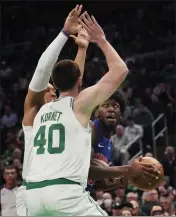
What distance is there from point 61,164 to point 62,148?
0.12 m

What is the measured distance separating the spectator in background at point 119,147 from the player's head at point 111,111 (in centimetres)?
789

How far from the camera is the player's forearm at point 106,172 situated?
505 centimetres

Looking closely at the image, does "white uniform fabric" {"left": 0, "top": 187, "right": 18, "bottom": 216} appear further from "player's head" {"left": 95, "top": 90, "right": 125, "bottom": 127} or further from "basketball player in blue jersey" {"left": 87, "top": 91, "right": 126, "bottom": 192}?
"player's head" {"left": 95, "top": 90, "right": 125, "bottom": 127}

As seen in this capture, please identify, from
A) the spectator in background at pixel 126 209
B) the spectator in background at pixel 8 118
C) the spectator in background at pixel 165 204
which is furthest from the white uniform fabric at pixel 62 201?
the spectator in background at pixel 8 118

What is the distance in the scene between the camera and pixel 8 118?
17125 mm

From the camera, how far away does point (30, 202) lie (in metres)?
4.65

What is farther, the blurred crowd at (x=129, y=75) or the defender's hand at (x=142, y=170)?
the blurred crowd at (x=129, y=75)

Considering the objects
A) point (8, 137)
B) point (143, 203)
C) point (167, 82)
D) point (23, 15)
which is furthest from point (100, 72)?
point (143, 203)

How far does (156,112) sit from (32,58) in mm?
6149

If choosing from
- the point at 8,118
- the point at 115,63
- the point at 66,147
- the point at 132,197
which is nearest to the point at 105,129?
the point at 115,63

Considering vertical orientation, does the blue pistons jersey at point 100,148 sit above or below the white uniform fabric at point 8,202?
above

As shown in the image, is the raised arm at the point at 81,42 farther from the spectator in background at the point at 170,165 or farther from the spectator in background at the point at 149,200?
the spectator in background at the point at 170,165

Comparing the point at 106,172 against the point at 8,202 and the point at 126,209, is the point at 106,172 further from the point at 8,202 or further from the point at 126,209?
the point at 8,202

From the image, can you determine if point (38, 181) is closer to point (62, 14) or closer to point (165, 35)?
point (165, 35)
